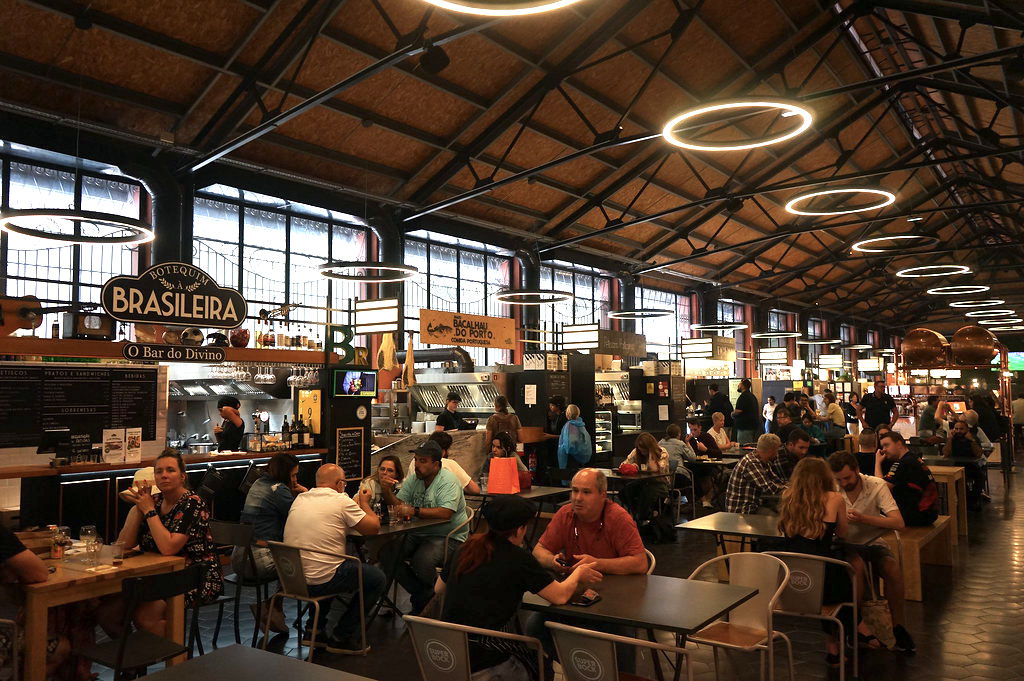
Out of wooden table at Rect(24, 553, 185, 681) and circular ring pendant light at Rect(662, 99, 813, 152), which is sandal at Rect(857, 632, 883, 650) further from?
circular ring pendant light at Rect(662, 99, 813, 152)

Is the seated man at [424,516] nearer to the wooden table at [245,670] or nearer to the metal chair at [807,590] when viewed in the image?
the metal chair at [807,590]

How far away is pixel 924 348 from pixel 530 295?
7106 mm

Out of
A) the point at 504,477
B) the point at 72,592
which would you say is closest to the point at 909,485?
the point at 504,477

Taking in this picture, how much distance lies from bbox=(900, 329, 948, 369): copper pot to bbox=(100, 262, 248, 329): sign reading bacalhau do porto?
23.5ft

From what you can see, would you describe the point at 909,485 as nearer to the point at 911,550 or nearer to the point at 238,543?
the point at 911,550

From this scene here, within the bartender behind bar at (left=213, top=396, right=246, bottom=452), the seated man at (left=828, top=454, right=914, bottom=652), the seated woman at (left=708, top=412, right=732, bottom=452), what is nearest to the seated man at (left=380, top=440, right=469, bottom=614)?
the seated man at (left=828, top=454, right=914, bottom=652)

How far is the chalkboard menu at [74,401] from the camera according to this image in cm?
687

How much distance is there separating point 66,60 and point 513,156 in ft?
23.3

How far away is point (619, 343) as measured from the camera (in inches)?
612

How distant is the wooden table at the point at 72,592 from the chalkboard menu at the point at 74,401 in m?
3.27

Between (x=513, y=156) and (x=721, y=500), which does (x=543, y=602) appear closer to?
(x=721, y=500)

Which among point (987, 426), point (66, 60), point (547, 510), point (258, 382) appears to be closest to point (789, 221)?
point (987, 426)

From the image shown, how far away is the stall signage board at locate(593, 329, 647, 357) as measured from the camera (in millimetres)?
15070

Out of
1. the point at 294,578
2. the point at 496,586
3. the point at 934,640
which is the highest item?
the point at 496,586
